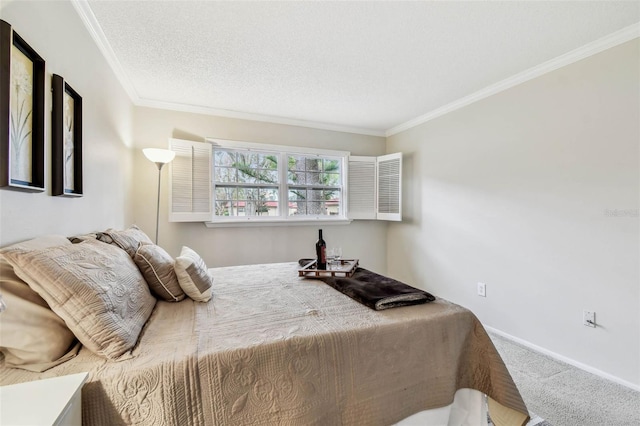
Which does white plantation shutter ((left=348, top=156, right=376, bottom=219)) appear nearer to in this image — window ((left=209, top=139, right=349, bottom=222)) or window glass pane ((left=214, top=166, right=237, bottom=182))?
window ((left=209, top=139, right=349, bottom=222))

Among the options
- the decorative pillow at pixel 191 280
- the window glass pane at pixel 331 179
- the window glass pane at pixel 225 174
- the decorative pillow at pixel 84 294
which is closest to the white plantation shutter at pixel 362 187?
the window glass pane at pixel 331 179

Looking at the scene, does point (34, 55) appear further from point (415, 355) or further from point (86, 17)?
point (415, 355)

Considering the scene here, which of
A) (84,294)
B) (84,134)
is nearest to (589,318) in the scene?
(84,294)

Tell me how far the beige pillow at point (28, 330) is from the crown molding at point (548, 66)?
12.0 ft

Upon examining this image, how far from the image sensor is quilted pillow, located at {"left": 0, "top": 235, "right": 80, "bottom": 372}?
2.99 ft

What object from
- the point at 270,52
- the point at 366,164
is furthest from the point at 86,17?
the point at 366,164

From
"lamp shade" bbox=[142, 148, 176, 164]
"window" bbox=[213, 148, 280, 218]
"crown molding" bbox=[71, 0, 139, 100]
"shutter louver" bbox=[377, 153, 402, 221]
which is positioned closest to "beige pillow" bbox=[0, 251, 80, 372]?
"crown molding" bbox=[71, 0, 139, 100]

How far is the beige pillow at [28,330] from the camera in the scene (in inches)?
35.8

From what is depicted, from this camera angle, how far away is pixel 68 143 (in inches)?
63.7

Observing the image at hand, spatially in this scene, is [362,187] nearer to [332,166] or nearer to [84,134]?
[332,166]

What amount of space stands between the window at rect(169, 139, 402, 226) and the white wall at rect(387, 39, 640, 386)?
95cm

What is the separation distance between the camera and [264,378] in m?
1.07

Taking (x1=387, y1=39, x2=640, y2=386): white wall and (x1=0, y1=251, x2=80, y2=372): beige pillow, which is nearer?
(x1=0, y1=251, x2=80, y2=372): beige pillow

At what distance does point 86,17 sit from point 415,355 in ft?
9.32
